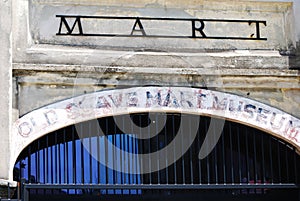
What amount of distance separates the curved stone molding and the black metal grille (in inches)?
7.9

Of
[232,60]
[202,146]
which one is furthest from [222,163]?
[232,60]

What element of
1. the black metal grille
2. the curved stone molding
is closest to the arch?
the curved stone molding

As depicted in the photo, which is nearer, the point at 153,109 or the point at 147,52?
the point at 153,109

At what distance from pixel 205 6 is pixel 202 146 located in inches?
70.0

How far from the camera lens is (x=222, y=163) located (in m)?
10.3

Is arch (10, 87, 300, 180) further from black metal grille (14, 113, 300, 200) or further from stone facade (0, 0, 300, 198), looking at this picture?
black metal grille (14, 113, 300, 200)

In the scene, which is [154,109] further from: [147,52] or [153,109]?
[147,52]

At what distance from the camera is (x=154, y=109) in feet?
32.4

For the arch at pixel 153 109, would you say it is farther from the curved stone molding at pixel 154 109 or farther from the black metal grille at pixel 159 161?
the black metal grille at pixel 159 161

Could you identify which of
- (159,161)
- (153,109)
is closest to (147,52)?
(153,109)

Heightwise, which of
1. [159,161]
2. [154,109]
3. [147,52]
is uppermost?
[147,52]

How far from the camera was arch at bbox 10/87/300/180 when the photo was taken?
9.52 meters

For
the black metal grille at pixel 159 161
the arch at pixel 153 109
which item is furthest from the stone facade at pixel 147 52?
the black metal grille at pixel 159 161

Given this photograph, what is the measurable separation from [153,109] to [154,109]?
0.04ft
